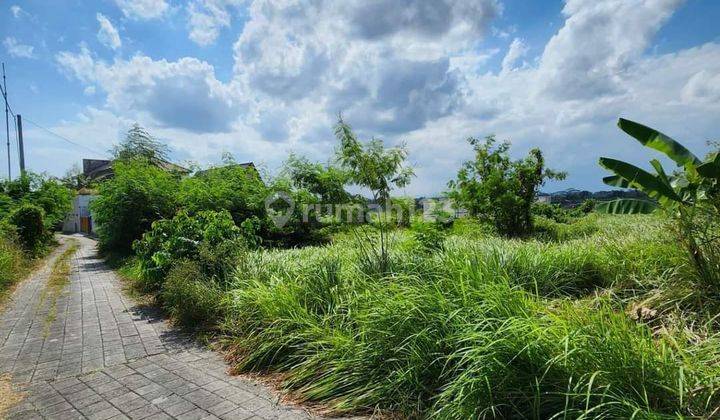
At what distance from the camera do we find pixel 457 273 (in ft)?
15.0

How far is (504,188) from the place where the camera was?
1230 centimetres

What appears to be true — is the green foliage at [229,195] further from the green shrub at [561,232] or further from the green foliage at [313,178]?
the green shrub at [561,232]

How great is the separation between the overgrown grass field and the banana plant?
2.11ft

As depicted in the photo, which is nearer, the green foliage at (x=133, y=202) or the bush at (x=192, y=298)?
the bush at (x=192, y=298)

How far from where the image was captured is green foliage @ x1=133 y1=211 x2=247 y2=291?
23.5 ft

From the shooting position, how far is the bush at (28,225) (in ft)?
52.9

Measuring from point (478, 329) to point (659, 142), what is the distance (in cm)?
371

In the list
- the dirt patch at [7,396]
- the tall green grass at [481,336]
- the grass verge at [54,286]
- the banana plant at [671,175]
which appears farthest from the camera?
the grass verge at [54,286]

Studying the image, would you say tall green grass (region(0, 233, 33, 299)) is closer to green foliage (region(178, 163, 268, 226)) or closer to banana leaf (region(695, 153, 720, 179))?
green foliage (region(178, 163, 268, 226))

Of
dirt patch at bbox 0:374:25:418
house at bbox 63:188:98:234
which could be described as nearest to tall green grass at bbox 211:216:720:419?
dirt patch at bbox 0:374:25:418

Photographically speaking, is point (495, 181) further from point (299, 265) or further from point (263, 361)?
point (263, 361)

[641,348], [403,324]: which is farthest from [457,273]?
[641,348]

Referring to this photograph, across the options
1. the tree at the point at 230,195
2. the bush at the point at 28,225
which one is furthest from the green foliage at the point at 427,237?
the bush at the point at 28,225

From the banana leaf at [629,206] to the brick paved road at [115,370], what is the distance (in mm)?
5089
